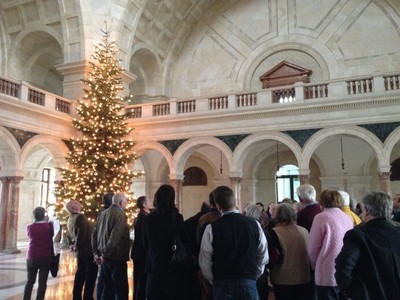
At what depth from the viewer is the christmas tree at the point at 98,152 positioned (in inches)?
498

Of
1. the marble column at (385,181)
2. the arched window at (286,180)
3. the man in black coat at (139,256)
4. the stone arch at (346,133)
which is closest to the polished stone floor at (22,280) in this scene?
the man in black coat at (139,256)

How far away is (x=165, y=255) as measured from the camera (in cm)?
379

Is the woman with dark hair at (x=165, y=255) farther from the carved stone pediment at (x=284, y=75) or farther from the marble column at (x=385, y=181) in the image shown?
the carved stone pediment at (x=284, y=75)

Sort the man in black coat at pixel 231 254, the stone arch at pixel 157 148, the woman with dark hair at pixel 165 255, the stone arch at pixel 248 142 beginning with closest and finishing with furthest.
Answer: the man in black coat at pixel 231 254 → the woman with dark hair at pixel 165 255 → the stone arch at pixel 248 142 → the stone arch at pixel 157 148

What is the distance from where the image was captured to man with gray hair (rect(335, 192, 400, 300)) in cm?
265

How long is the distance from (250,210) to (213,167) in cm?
1475

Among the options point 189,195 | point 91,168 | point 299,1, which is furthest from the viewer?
point 189,195

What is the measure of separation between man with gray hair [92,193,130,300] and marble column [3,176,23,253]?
9.88 m

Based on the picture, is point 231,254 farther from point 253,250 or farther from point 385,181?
point 385,181

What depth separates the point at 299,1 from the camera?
1958 centimetres

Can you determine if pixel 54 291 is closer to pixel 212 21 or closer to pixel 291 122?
pixel 291 122

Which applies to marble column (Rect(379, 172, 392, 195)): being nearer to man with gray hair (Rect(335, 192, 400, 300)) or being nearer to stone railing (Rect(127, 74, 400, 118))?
stone railing (Rect(127, 74, 400, 118))

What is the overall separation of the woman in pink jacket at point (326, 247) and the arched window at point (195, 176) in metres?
16.8

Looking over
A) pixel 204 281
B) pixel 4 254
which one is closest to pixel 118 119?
pixel 4 254
